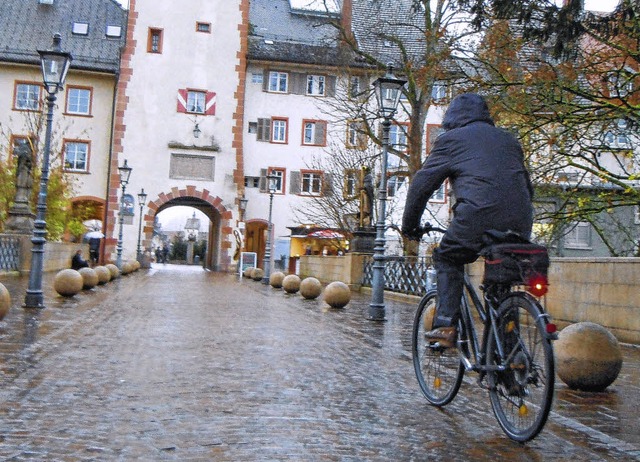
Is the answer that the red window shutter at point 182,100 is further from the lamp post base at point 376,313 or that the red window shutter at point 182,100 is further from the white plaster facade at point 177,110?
the lamp post base at point 376,313

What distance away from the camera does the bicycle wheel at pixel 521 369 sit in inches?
165

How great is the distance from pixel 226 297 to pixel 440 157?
14.8m

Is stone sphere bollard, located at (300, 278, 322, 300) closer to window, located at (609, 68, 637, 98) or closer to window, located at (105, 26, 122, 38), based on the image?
window, located at (609, 68, 637, 98)

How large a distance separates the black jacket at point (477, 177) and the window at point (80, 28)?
47354 mm

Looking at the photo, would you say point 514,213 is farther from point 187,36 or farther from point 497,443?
point 187,36

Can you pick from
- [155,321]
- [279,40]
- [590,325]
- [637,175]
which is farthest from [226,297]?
[279,40]

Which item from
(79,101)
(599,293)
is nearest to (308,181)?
(79,101)

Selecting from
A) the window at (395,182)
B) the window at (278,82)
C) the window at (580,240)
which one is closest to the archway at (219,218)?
the window at (278,82)

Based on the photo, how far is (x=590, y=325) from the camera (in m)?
6.69

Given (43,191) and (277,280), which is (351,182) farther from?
Result: (43,191)

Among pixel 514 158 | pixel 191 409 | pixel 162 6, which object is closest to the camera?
pixel 514 158

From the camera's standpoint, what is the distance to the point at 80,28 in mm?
48562

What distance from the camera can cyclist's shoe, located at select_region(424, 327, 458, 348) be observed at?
5066 mm

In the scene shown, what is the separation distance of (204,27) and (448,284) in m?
44.7
